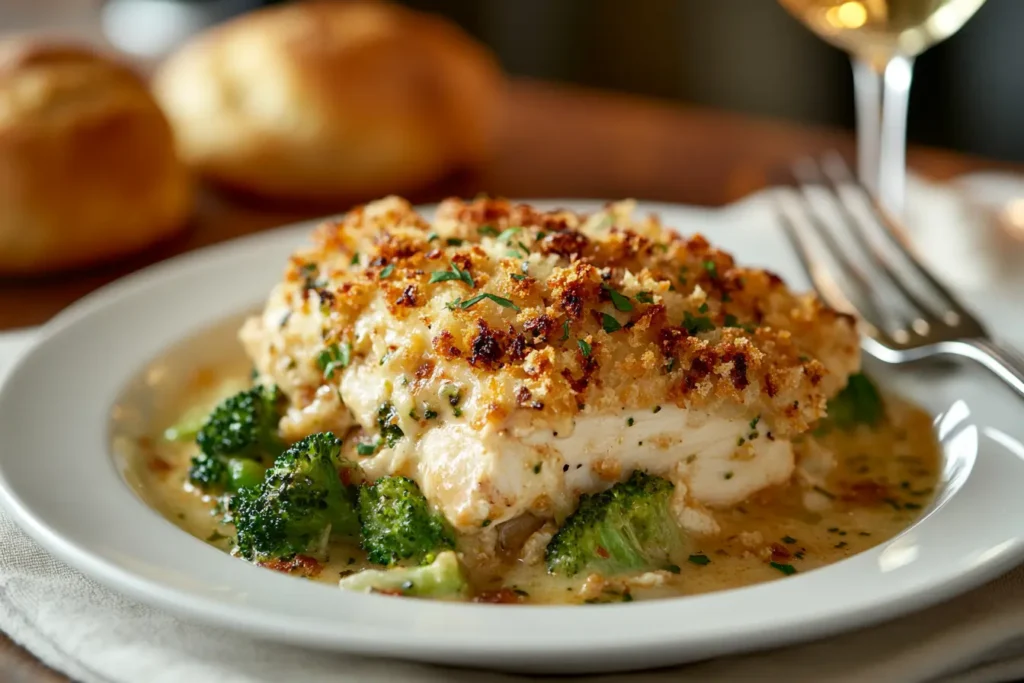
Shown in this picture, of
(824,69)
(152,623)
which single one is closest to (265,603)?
(152,623)

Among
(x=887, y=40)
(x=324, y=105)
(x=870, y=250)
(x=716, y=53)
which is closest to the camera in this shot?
(x=870, y=250)

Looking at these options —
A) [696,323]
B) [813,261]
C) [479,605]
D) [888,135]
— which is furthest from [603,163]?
[479,605]

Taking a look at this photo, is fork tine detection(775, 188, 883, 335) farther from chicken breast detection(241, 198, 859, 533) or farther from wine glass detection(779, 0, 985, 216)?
wine glass detection(779, 0, 985, 216)

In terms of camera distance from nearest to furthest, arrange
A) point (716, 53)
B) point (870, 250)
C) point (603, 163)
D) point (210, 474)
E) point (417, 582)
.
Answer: point (417, 582)
point (210, 474)
point (870, 250)
point (603, 163)
point (716, 53)

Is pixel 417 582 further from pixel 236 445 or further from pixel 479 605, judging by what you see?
pixel 236 445

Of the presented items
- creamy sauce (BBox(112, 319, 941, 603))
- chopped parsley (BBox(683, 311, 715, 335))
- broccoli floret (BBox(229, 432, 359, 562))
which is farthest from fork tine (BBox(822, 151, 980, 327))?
broccoli floret (BBox(229, 432, 359, 562))

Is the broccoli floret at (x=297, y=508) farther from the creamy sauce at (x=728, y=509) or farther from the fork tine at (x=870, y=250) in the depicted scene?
the fork tine at (x=870, y=250)

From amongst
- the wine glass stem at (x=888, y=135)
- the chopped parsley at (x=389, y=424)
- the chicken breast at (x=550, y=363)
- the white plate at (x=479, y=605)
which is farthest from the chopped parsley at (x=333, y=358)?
the wine glass stem at (x=888, y=135)
